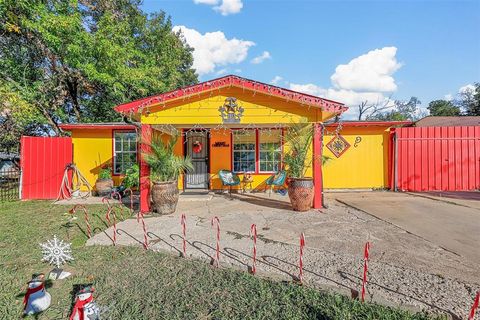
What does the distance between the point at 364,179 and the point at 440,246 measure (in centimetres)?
592

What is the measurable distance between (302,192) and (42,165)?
8.33m

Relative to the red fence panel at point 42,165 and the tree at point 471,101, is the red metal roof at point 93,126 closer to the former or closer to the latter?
the red fence panel at point 42,165

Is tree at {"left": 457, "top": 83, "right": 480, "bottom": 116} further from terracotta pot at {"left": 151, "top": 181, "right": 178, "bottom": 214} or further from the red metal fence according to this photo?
terracotta pot at {"left": 151, "top": 181, "right": 178, "bottom": 214}

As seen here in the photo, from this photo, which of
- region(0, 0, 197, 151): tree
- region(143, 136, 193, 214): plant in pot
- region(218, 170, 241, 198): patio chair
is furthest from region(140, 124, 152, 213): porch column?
region(0, 0, 197, 151): tree

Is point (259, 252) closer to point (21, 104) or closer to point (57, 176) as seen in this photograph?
point (57, 176)

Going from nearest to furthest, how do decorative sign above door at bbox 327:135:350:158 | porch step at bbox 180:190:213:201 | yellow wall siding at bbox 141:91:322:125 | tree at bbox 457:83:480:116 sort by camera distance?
yellow wall siding at bbox 141:91:322:125, porch step at bbox 180:190:213:201, decorative sign above door at bbox 327:135:350:158, tree at bbox 457:83:480:116

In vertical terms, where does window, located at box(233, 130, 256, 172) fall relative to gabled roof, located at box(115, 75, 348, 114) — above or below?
below

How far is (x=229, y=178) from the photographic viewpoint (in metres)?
8.83

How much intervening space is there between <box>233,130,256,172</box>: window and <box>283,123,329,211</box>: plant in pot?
124 inches

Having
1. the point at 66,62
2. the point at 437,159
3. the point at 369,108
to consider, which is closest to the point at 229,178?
the point at 437,159

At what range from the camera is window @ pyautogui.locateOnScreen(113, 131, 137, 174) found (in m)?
9.60

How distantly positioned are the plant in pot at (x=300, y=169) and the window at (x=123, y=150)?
242 inches

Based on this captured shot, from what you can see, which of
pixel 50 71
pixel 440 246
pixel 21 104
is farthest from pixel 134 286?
pixel 50 71

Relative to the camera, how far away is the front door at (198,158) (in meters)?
9.53
